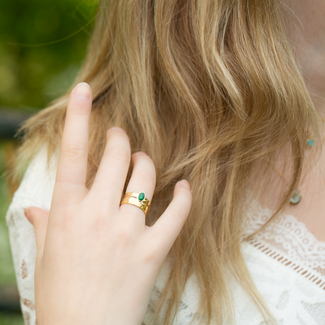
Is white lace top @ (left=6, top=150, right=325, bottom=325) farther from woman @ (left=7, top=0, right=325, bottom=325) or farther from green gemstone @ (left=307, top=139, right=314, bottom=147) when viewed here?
green gemstone @ (left=307, top=139, right=314, bottom=147)

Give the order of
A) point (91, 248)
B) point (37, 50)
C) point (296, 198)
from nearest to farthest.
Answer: point (91, 248) < point (296, 198) < point (37, 50)

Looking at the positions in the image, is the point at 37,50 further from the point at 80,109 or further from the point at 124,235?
the point at 124,235

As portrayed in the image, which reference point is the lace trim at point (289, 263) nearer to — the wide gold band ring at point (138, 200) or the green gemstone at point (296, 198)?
the green gemstone at point (296, 198)

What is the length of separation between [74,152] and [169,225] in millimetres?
254

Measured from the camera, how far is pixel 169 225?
68cm

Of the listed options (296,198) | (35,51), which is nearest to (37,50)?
(35,51)

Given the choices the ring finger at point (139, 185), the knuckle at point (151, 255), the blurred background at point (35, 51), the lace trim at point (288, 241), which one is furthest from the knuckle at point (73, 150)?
the blurred background at point (35, 51)

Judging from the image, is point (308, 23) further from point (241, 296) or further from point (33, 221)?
point (33, 221)

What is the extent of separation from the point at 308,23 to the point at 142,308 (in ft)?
2.85

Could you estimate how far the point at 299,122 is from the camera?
0.87 metres

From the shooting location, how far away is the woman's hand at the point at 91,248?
24.5 inches

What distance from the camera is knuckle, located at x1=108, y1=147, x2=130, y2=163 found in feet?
2.33

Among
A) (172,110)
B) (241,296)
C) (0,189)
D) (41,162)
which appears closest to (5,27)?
(0,189)

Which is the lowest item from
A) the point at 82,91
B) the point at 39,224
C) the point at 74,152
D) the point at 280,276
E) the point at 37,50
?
the point at 280,276
